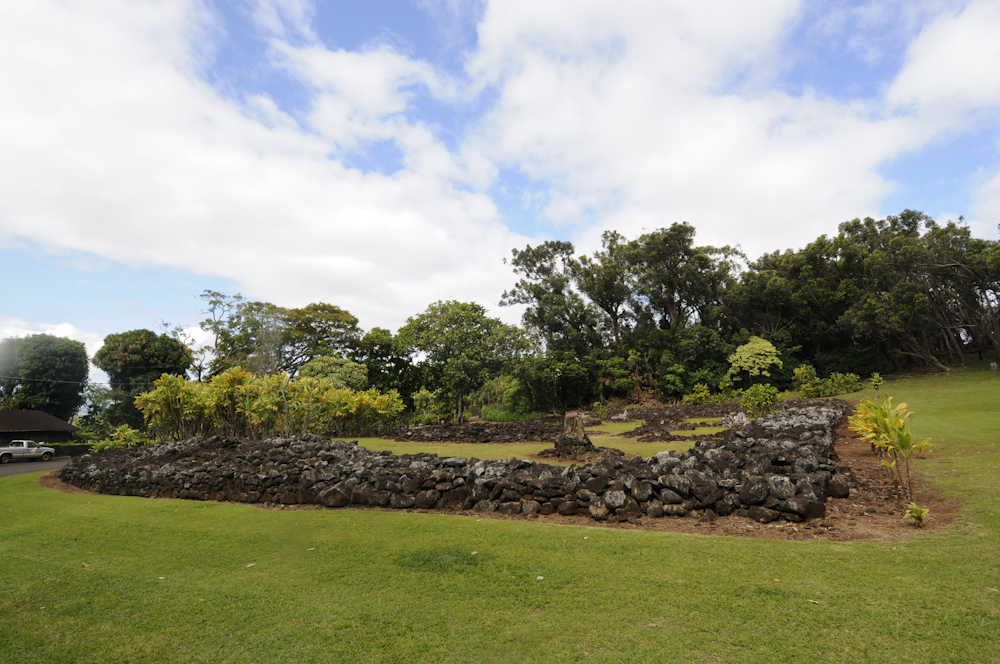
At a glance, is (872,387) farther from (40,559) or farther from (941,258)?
(40,559)

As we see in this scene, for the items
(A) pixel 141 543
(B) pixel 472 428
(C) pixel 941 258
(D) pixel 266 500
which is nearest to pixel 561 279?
(B) pixel 472 428

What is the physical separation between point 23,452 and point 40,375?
17.3 meters

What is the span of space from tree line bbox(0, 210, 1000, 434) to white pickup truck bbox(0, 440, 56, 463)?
26.9ft

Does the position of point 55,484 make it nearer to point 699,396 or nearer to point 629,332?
point 699,396

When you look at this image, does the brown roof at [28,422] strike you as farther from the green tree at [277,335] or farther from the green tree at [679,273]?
the green tree at [679,273]

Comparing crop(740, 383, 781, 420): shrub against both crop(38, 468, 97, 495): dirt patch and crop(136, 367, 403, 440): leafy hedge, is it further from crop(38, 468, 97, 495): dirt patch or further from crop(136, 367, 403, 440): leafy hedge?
crop(38, 468, 97, 495): dirt patch

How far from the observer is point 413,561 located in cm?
473

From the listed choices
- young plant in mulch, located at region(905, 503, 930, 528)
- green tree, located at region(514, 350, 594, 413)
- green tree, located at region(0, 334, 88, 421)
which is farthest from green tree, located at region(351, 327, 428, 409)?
young plant in mulch, located at region(905, 503, 930, 528)

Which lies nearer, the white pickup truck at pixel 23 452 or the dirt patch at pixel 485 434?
the dirt patch at pixel 485 434

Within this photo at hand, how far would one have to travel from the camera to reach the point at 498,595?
3871 millimetres

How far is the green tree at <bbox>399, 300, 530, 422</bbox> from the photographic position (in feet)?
92.0

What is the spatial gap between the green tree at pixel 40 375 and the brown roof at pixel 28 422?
5.55 metres

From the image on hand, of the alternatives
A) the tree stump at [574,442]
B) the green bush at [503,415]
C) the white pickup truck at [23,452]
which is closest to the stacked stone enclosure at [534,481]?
the tree stump at [574,442]

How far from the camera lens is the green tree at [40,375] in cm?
3434
